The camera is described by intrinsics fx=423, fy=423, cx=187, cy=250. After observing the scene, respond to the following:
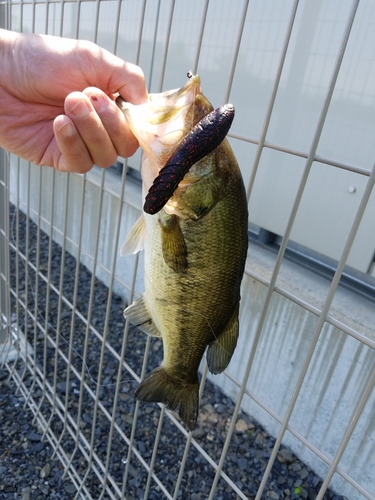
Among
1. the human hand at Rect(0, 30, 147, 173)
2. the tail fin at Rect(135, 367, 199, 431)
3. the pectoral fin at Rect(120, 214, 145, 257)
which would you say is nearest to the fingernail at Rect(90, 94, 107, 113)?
the human hand at Rect(0, 30, 147, 173)

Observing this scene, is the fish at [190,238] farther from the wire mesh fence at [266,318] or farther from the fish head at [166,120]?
the wire mesh fence at [266,318]

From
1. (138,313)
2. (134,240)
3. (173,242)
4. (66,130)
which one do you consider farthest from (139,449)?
(66,130)

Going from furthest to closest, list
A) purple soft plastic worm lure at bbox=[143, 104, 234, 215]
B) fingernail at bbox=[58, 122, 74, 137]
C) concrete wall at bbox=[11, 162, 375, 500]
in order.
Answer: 1. concrete wall at bbox=[11, 162, 375, 500]
2. fingernail at bbox=[58, 122, 74, 137]
3. purple soft plastic worm lure at bbox=[143, 104, 234, 215]

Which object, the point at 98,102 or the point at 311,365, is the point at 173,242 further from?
the point at 311,365

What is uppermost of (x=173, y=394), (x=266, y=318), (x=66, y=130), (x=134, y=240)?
(x=66, y=130)

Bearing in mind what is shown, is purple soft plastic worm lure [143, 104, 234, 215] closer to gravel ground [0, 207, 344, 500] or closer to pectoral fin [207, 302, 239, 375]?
pectoral fin [207, 302, 239, 375]

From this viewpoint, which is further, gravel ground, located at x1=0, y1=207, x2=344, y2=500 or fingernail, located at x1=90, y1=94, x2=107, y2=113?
gravel ground, located at x1=0, y1=207, x2=344, y2=500
